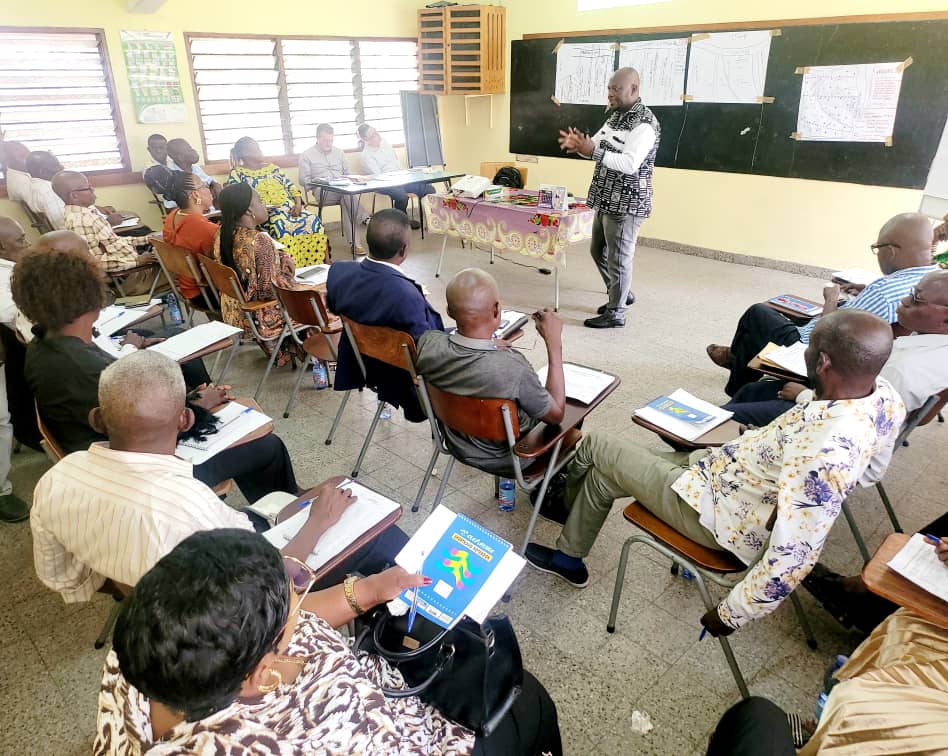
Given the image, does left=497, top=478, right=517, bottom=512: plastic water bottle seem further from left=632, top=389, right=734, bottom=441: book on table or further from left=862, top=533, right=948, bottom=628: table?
left=862, top=533, right=948, bottom=628: table

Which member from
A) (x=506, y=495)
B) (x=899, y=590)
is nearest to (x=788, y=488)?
(x=899, y=590)

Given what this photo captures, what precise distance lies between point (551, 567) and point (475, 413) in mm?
698

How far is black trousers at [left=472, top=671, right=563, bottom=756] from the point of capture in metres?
1.16

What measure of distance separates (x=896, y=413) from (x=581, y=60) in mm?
6307

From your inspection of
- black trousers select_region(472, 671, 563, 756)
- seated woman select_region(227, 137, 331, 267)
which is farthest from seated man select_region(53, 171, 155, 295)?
black trousers select_region(472, 671, 563, 756)

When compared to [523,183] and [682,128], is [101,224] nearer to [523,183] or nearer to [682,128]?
[523,183]

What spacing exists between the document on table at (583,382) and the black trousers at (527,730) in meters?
1.09

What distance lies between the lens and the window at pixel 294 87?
257 inches

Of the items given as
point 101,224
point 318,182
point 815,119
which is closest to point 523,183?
point 318,182

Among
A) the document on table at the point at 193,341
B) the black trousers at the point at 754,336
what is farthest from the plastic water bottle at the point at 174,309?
the black trousers at the point at 754,336

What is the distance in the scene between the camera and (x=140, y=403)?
1291mm

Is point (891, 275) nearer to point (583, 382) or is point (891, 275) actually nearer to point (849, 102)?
point (583, 382)

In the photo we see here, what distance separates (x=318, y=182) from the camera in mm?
6578

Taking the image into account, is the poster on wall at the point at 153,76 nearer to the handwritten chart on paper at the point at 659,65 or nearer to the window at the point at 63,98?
the window at the point at 63,98
